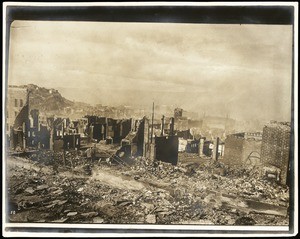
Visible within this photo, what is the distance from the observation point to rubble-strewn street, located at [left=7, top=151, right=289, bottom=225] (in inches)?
75.5

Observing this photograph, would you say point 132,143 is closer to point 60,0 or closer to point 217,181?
point 217,181

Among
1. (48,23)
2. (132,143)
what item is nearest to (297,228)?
(132,143)

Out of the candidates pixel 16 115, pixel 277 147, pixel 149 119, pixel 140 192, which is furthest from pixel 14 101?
pixel 277 147

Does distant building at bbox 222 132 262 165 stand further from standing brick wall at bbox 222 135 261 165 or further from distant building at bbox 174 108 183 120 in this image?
distant building at bbox 174 108 183 120

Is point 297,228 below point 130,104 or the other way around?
below

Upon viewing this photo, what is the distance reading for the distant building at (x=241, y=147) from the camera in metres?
1.90

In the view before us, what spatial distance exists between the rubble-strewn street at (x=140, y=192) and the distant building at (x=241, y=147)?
54 mm

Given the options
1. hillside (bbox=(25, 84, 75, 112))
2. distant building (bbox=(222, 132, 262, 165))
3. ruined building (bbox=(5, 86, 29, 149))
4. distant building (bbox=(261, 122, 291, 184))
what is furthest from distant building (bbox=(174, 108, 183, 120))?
ruined building (bbox=(5, 86, 29, 149))

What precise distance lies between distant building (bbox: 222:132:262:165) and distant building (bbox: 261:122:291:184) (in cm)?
4

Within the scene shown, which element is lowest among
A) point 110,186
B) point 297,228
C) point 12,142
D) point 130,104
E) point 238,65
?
point 297,228

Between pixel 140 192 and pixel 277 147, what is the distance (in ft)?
2.80

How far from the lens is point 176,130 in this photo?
191 cm

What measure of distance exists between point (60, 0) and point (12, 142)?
0.87 meters

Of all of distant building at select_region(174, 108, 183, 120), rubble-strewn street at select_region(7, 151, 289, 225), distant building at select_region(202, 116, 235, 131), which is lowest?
rubble-strewn street at select_region(7, 151, 289, 225)
